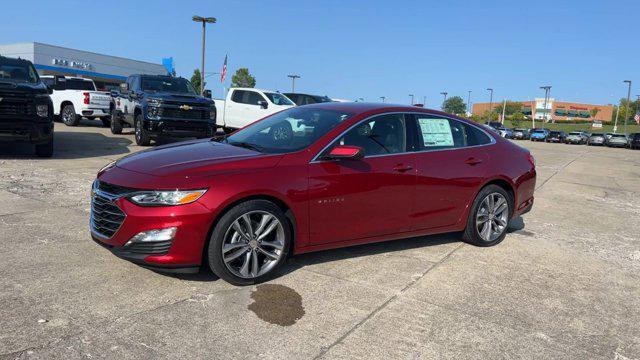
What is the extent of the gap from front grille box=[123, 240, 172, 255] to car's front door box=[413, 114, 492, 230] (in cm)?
239

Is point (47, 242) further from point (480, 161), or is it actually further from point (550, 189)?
point (550, 189)

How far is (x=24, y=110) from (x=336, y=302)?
8536 mm

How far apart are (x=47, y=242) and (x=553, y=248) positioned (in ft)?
17.6

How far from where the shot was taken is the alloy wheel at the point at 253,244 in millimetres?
3875

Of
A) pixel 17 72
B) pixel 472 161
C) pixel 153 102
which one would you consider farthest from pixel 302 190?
pixel 153 102

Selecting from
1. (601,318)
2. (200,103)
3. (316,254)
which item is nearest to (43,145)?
(200,103)

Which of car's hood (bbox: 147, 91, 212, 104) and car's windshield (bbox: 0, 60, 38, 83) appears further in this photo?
car's hood (bbox: 147, 91, 212, 104)

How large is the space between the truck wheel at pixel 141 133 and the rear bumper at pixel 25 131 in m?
3.26

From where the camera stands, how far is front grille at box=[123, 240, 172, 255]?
3.65m

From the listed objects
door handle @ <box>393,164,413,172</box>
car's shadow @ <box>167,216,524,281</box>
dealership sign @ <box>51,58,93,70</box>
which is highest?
dealership sign @ <box>51,58,93,70</box>

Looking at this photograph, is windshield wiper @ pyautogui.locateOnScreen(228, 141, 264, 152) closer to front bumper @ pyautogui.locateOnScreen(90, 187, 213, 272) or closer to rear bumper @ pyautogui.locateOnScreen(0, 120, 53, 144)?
front bumper @ pyautogui.locateOnScreen(90, 187, 213, 272)

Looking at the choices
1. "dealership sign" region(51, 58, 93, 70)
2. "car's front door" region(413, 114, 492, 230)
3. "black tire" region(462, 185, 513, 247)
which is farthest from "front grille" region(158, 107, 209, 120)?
"dealership sign" region(51, 58, 93, 70)

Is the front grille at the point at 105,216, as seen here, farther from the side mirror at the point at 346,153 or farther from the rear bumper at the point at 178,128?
the rear bumper at the point at 178,128

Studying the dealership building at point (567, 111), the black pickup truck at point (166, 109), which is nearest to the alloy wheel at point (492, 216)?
the black pickup truck at point (166, 109)
